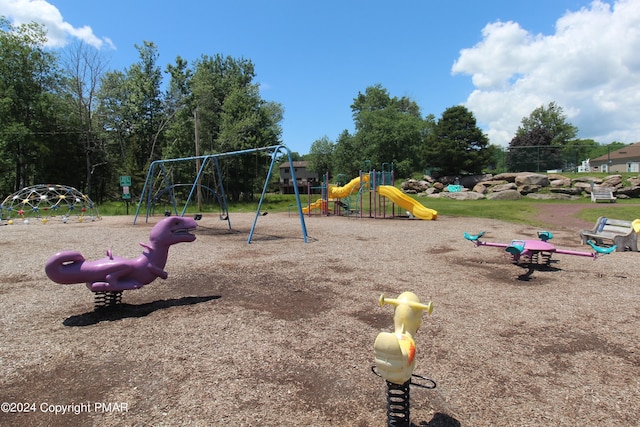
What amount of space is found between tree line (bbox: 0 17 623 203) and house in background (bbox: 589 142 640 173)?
8111 mm

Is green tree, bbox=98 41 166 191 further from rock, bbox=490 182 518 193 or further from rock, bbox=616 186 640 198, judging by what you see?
rock, bbox=616 186 640 198

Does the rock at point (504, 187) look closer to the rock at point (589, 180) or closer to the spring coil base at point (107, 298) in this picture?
the rock at point (589, 180)

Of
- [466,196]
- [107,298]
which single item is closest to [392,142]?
[466,196]

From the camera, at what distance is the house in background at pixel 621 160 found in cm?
4312

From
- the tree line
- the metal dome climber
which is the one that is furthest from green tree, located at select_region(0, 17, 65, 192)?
the metal dome climber

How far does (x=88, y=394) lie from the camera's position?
290cm

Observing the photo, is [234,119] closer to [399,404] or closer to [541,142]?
[399,404]

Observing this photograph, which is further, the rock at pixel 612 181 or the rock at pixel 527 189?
the rock at pixel 527 189

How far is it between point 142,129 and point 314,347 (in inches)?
1425

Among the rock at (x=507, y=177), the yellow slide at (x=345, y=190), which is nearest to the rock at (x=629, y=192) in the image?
the rock at (x=507, y=177)

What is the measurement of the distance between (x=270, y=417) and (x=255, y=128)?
33.2m

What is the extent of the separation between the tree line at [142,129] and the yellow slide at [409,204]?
18.0 meters

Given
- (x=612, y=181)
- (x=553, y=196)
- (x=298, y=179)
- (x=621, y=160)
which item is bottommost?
(x=553, y=196)

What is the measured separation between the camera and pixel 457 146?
3547cm
